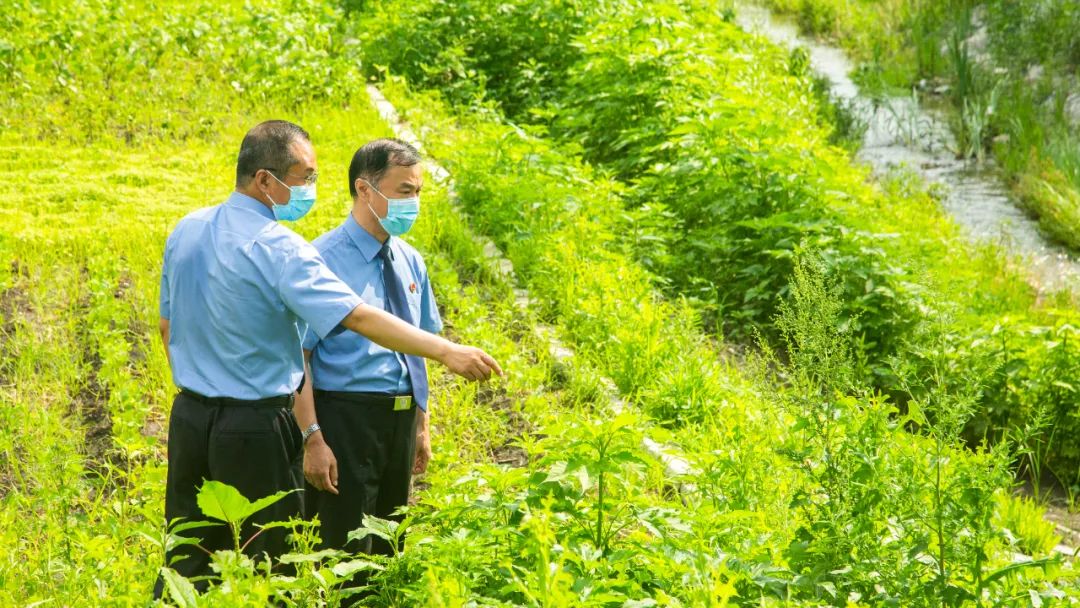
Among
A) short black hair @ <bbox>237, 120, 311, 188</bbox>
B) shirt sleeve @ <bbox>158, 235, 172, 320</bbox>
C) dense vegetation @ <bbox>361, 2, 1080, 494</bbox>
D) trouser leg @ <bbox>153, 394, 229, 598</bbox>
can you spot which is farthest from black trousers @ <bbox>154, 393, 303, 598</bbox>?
dense vegetation @ <bbox>361, 2, 1080, 494</bbox>

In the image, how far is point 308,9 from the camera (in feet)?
37.8

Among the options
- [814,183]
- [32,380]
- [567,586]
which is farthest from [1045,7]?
[567,586]

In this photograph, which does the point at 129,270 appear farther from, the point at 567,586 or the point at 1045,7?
the point at 1045,7

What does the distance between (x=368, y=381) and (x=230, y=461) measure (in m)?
0.51

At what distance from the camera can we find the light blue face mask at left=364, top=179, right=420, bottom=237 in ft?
12.6

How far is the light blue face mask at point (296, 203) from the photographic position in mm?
3619

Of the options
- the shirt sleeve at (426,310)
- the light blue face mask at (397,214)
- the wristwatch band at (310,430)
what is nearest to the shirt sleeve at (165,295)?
the wristwatch band at (310,430)

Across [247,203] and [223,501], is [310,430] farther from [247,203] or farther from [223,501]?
[223,501]

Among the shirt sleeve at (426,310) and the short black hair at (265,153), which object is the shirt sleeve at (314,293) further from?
the shirt sleeve at (426,310)

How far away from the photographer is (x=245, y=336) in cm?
343

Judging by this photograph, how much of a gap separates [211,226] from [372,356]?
2.08 feet

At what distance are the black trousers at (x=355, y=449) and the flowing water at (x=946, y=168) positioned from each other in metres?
6.72

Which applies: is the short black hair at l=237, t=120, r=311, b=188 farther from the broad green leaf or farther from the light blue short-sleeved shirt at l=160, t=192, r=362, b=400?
the broad green leaf

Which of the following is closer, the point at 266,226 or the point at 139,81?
the point at 266,226
